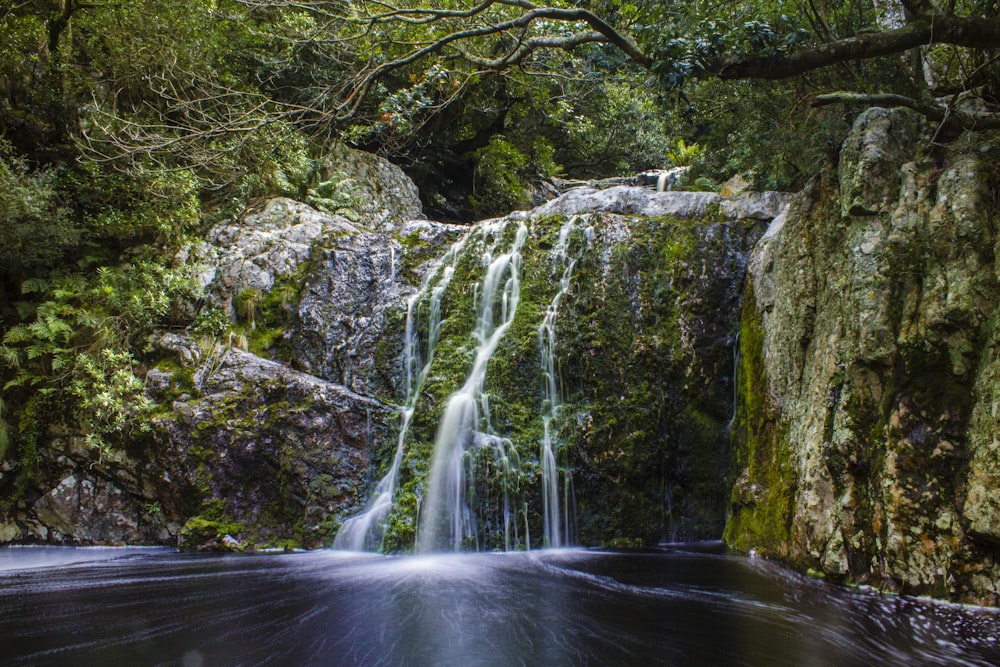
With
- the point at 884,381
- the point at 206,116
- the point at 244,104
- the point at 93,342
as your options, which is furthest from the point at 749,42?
the point at 93,342

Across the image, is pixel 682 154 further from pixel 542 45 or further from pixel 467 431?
pixel 467 431

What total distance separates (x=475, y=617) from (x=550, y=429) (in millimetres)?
3664

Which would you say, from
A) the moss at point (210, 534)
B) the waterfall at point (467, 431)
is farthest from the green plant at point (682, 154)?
the moss at point (210, 534)

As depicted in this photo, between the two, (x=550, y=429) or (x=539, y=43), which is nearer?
(x=539, y=43)

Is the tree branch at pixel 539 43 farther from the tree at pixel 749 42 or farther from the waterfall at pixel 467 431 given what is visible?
the waterfall at pixel 467 431

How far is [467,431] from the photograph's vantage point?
8422mm

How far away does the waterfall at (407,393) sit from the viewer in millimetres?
8180

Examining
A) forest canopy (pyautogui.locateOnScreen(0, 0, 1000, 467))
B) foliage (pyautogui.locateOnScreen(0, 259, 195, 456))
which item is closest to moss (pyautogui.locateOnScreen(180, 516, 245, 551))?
foliage (pyautogui.locateOnScreen(0, 259, 195, 456))

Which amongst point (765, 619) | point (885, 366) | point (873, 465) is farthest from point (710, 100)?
point (765, 619)

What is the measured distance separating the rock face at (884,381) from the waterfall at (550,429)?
2.12 m

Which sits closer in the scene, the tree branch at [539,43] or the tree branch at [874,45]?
the tree branch at [874,45]

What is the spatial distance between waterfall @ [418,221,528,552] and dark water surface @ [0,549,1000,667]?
0.79 m

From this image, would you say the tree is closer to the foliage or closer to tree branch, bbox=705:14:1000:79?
Answer: tree branch, bbox=705:14:1000:79

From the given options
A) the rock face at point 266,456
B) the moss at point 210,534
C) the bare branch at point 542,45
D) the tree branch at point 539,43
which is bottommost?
the moss at point 210,534
